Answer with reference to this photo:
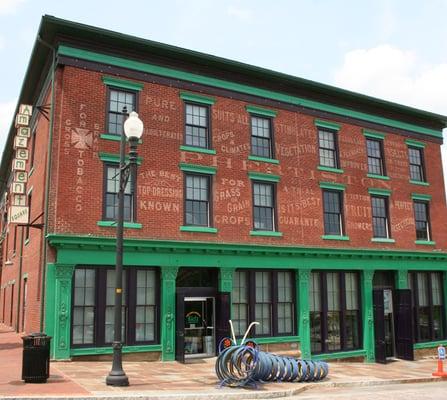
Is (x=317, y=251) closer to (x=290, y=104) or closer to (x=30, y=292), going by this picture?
(x=290, y=104)

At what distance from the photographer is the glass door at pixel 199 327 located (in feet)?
63.5

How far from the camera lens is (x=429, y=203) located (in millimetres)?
27234

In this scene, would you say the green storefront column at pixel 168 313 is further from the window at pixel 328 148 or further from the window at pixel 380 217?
the window at pixel 380 217

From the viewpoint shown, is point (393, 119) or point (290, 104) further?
point (393, 119)

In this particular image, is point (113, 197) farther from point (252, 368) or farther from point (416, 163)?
point (416, 163)

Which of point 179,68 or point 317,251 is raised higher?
point 179,68

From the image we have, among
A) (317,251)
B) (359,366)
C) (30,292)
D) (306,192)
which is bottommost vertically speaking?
(359,366)

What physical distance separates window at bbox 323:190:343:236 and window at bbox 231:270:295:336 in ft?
9.60

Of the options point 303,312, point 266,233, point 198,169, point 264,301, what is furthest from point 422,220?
point 198,169

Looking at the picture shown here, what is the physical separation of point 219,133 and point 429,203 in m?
12.6

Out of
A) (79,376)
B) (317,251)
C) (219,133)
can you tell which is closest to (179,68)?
(219,133)

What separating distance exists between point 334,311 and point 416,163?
30.6 feet

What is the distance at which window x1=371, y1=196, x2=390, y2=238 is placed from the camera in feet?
81.9

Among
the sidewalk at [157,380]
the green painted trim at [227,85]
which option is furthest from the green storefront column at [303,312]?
the green painted trim at [227,85]
